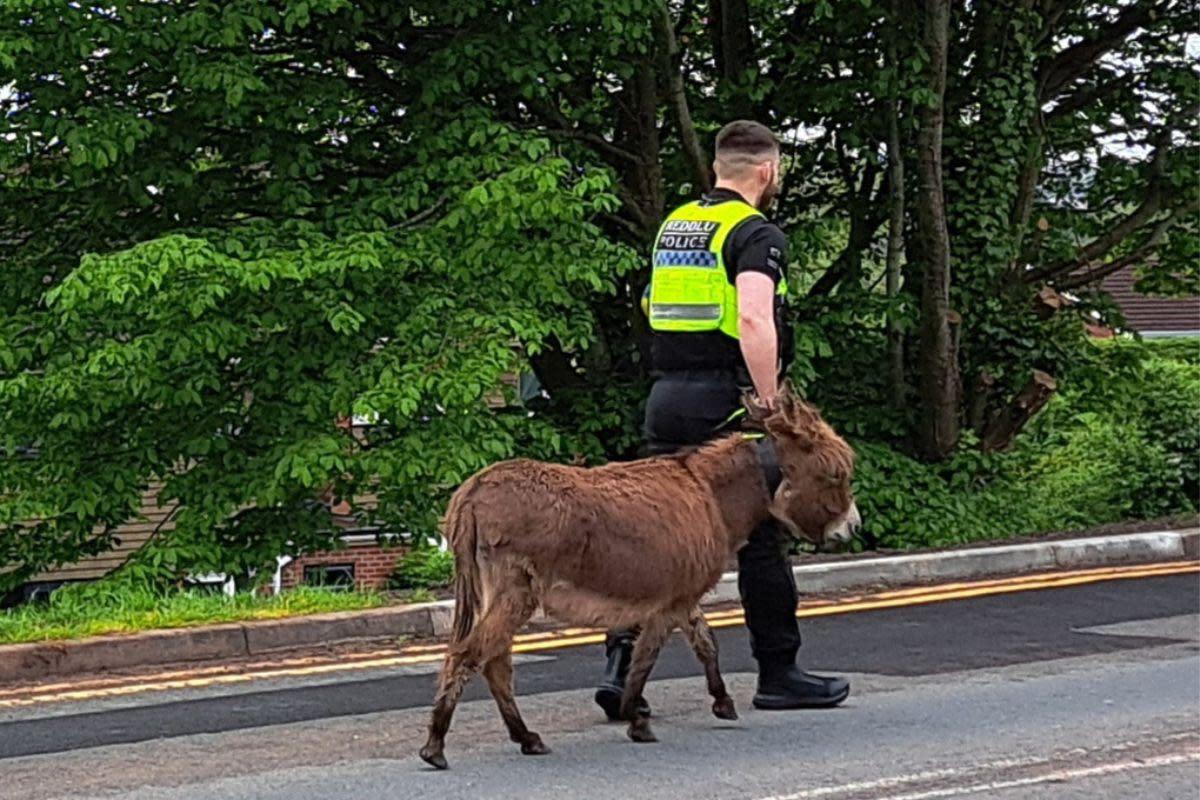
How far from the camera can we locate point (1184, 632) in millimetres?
10227

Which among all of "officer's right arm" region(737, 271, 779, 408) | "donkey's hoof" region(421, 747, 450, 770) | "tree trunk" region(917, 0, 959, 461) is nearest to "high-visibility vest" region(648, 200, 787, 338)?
"officer's right arm" region(737, 271, 779, 408)

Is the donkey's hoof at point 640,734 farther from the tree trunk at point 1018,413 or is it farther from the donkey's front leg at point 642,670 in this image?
the tree trunk at point 1018,413

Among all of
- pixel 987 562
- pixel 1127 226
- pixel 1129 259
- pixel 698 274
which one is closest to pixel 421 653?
pixel 698 274

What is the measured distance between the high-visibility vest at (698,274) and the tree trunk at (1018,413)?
1114 cm

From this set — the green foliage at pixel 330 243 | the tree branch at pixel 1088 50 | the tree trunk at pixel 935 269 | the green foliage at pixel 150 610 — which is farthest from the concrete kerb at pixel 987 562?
the tree branch at pixel 1088 50

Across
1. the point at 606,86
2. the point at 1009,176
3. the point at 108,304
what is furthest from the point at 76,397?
the point at 1009,176

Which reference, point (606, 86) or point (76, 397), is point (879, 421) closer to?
point (606, 86)

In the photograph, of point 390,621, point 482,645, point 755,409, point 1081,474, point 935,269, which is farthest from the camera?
point 1081,474

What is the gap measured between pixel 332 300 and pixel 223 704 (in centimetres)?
486

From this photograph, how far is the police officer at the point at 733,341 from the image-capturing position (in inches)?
290

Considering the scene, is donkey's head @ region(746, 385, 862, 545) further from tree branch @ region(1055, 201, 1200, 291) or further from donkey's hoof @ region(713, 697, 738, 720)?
tree branch @ region(1055, 201, 1200, 291)

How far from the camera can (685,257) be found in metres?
7.56

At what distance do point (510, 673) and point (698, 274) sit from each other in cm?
178

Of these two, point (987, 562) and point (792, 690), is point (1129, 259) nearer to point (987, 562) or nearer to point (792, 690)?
point (987, 562)
